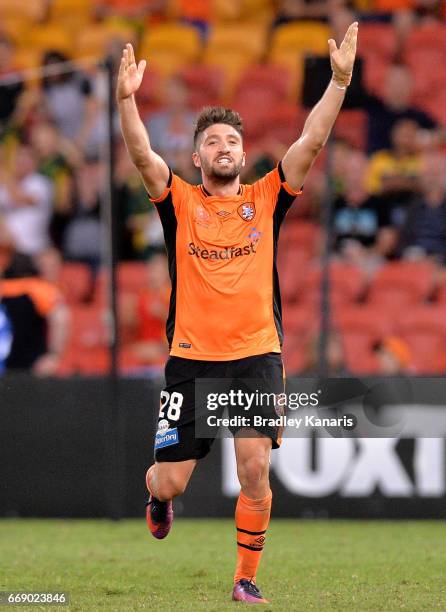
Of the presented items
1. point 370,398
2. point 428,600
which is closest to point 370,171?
point 370,398

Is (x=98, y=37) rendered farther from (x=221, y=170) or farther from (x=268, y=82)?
(x=221, y=170)

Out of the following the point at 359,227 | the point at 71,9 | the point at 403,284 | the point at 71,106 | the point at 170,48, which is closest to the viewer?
the point at 403,284

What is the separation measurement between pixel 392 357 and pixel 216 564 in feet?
14.0

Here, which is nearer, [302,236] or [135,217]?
[135,217]

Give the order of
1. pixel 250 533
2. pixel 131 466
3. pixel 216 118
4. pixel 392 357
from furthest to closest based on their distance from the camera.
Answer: pixel 392 357 → pixel 131 466 → pixel 216 118 → pixel 250 533

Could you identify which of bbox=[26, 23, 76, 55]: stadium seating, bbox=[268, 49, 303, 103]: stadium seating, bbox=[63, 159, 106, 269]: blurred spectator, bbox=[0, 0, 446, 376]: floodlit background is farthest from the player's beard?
bbox=[26, 23, 76, 55]: stadium seating

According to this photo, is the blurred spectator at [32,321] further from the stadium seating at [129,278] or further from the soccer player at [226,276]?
the soccer player at [226,276]

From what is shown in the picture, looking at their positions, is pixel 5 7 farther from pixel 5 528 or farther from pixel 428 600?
pixel 428 600

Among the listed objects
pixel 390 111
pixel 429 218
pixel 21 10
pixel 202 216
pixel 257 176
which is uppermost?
pixel 21 10

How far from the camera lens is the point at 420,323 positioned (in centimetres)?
1225

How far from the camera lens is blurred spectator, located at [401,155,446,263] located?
41.1 feet

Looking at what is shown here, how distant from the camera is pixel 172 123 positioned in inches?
548

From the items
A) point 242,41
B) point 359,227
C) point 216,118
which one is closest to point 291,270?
point 359,227

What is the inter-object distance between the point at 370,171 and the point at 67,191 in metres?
3.32
